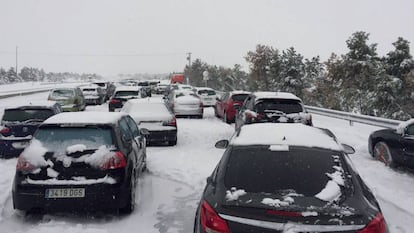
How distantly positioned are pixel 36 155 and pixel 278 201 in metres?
3.75

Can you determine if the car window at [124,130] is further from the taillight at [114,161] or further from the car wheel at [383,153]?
the car wheel at [383,153]

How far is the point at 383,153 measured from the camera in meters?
9.73

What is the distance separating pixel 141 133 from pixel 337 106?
31.2m

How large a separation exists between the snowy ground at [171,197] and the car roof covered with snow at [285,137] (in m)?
1.80

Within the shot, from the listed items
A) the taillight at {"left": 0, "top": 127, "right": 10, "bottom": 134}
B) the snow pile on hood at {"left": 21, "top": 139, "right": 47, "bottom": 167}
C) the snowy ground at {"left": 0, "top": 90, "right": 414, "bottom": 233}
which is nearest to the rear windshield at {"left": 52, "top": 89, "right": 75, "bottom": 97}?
the snowy ground at {"left": 0, "top": 90, "right": 414, "bottom": 233}

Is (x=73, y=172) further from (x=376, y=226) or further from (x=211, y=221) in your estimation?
(x=376, y=226)

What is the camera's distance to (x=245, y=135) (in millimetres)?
4461

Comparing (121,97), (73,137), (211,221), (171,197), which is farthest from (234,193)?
(121,97)

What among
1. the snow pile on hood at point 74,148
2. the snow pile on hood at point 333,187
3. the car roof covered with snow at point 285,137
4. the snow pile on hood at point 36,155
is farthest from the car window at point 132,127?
the snow pile on hood at point 333,187

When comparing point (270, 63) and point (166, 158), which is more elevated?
point (270, 63)

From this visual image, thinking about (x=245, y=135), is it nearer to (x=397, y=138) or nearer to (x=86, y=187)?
(x=86, y=187)

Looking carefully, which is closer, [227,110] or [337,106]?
[227,110]

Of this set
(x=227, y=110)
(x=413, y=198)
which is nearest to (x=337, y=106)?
(x=227, y=110)

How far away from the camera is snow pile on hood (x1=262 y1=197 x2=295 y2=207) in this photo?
3.28 metres
